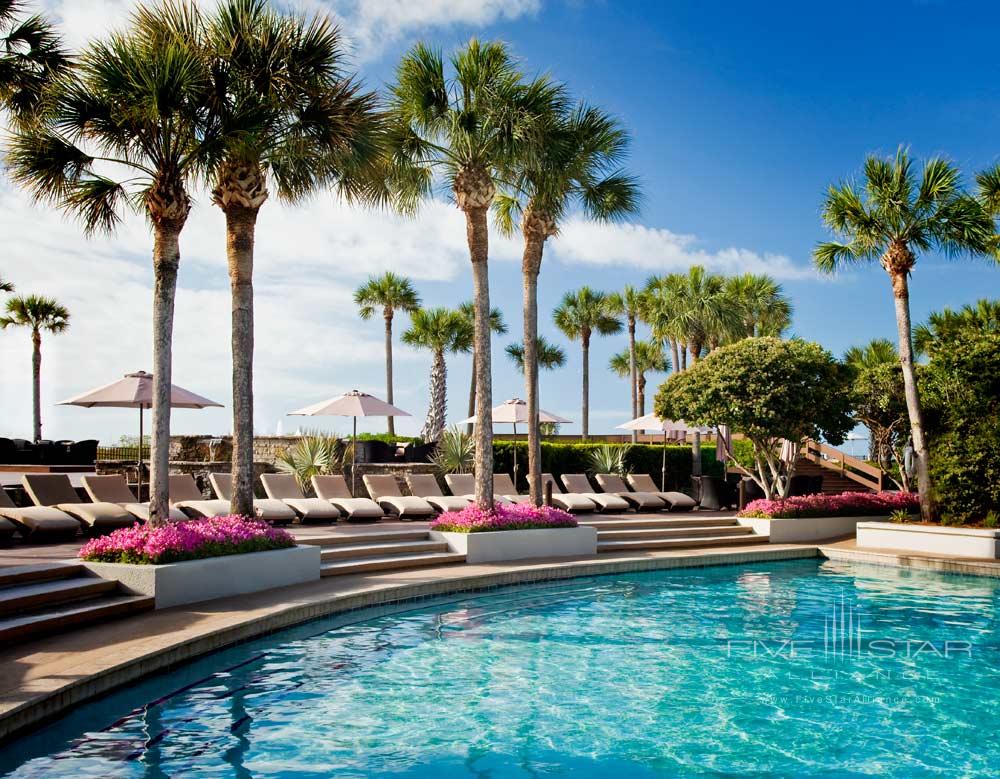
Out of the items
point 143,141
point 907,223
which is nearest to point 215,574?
point 143,141

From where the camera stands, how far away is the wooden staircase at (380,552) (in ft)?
40.9

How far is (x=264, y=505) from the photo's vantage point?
1556 cm

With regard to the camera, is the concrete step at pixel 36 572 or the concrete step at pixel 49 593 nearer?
the concrete step at pixel 49 593

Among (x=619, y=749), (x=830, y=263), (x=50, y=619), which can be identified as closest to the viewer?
(x=619, y=749)

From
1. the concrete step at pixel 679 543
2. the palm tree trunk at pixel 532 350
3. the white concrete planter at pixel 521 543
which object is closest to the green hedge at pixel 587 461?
the concrete step at pixel 679 543

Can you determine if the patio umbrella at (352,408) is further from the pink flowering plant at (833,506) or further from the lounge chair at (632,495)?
the pink flowering plant at (833,506)

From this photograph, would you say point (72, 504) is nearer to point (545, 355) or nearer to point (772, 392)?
point (772, 392)

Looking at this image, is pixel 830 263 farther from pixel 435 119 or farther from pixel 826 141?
pixel 435 119

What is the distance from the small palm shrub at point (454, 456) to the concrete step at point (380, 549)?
7.52 m

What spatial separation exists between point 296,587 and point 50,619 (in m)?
3.38

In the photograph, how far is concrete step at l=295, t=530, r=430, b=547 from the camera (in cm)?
1341

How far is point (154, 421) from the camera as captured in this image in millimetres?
9883

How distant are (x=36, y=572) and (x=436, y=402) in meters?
28.2

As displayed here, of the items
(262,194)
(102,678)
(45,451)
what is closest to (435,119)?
(262,194)
